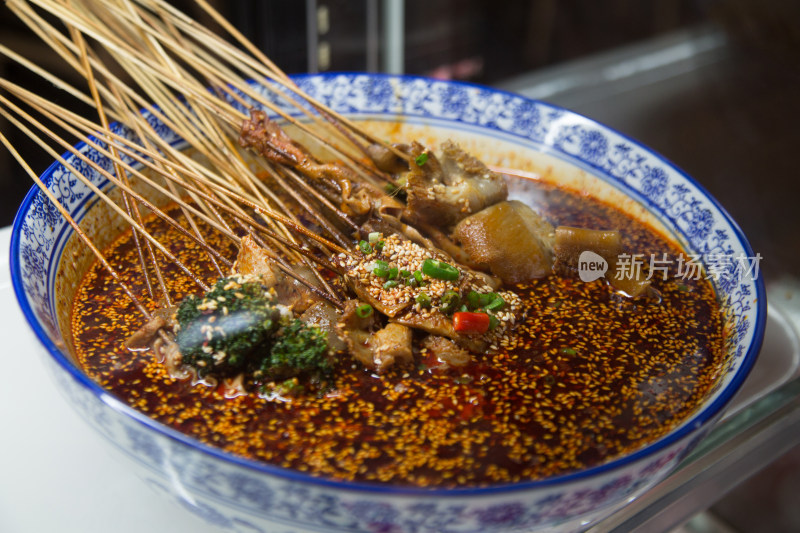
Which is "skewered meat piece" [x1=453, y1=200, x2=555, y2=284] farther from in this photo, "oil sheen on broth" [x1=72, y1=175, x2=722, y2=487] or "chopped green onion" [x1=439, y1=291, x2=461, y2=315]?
"chopped green onion" [x1=439, y1=291, x2=461, y2=315]

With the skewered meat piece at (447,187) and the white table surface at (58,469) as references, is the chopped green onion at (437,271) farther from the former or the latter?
the white table surface at (58,469)

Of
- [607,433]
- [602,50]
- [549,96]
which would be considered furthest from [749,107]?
[607,433]

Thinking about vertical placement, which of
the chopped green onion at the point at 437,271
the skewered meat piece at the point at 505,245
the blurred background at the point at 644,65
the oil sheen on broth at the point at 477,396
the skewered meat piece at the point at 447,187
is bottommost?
the oil sheen on broth at the point at 477,396

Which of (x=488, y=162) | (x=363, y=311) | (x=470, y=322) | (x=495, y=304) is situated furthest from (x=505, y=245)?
(x=488, y=162)

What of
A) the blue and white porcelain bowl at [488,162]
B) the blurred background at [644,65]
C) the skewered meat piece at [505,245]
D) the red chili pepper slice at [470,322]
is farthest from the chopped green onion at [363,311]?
the blurred background at [644,65]

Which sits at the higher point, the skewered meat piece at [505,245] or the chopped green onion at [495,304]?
the skewered meat piece at [505,245]

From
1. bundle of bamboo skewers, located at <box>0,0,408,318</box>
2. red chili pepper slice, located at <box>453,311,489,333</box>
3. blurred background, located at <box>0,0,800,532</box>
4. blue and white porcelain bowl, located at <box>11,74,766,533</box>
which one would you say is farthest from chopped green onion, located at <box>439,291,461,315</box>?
blurred background, located at <box>0,0,800,532</box>

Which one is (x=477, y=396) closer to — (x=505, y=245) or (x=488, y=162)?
(x=505, y=245)

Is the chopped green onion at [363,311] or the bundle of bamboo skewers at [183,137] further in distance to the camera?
the bundle of bamboo skewers at [183,137]
